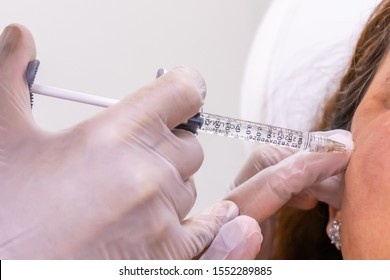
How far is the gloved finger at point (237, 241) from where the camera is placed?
0.98 meters

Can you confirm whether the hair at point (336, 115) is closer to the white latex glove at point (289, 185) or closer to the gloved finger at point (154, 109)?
the white latex glove at point (289, 185)

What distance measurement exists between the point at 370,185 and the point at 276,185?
0.24m

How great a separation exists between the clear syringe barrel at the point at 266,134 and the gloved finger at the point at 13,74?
331mm

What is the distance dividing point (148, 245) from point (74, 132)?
0.76 feet

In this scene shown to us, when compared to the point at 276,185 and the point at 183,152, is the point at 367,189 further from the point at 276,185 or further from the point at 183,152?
the point at 183,152

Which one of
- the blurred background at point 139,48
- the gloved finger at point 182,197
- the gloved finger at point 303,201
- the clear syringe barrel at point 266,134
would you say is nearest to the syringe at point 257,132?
the clear syringe barrel at point 266,134

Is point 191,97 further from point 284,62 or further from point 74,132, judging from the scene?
point 284,62

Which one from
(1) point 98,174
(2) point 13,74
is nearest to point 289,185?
(1) point 98,174

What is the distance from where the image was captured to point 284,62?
5.50 feet

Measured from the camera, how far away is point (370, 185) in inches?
37.3

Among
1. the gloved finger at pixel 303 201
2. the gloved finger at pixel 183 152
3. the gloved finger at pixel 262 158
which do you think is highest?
the gloved finger at pixel 183 152

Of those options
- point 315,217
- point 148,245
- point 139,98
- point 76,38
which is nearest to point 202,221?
point 148,245

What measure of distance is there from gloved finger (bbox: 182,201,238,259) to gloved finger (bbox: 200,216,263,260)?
0.02 meters

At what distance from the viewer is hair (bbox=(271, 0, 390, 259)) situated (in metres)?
1.25
